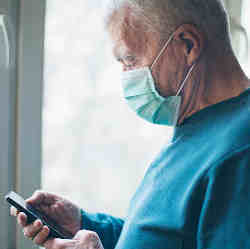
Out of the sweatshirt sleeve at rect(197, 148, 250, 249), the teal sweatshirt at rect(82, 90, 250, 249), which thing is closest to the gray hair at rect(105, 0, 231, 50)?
the teal sweatshirt at rect(82, 90, 250, 249)

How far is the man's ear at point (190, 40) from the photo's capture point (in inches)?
29.0

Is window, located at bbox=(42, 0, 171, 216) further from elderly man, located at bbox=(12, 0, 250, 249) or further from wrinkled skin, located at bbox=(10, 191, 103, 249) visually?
elderly man, located at bbox=(12, 0, 250, 249)

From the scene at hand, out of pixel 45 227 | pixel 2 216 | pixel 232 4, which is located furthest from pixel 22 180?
pixel 232 4

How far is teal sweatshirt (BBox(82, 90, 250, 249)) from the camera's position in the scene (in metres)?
0.66

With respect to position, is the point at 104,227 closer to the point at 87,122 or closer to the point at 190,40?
the point at 87,122

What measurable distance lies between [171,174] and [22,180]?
1.95 feet

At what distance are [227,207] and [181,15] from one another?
427 millimetres

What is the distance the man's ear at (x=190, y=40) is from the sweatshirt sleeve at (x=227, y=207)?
25 cm

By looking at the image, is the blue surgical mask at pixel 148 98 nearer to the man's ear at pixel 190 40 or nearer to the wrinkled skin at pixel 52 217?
the man's ear at pixel 190 40

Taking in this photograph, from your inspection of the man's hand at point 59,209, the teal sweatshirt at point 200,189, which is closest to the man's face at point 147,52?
the teal sweatshirt at point 200,189

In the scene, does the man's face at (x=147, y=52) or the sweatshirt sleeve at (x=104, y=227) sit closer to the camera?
the man's face at (x=147, y=52)

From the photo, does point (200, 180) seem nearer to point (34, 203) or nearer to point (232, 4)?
point (34, 203)

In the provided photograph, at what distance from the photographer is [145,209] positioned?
2.56ft

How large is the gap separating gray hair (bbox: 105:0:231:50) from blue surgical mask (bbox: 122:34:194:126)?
63 millimetres
